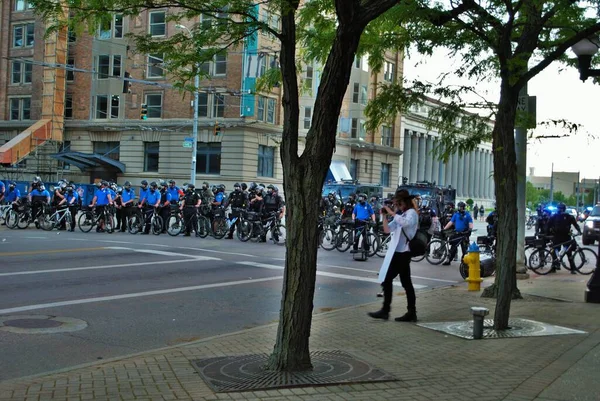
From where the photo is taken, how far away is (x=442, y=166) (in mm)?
90688

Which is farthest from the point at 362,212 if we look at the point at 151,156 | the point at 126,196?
→ the point at 151,156

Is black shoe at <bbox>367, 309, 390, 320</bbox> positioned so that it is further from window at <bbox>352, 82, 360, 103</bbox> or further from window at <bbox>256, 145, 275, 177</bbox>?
window at <bbox>352, 82, 360, 103</bbox>

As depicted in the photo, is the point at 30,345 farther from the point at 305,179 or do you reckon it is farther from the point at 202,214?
the point at 202,214

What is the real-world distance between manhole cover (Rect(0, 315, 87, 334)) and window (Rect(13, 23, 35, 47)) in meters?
50.0

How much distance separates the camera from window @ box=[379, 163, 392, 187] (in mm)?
69713

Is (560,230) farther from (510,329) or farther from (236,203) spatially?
(236,203)

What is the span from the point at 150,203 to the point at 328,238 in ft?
23.9

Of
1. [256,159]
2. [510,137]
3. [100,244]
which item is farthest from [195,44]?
[256,159]

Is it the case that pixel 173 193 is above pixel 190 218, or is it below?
above

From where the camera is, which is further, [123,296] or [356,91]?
[356,91]

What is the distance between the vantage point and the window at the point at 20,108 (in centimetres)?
5569

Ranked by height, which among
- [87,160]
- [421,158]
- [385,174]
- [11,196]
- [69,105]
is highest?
[69,105]

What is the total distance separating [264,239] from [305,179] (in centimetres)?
→ 1830

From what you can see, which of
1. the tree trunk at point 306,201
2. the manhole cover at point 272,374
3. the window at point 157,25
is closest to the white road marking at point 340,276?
the manhole cover at point 272,374
